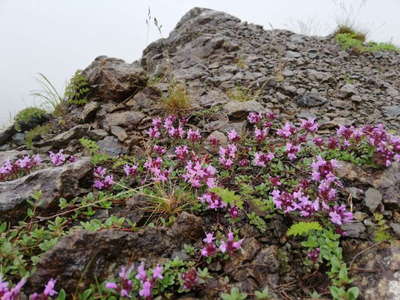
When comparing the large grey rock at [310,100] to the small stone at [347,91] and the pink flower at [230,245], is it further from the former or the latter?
the pink flower at [230,245]

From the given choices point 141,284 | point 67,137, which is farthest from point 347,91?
point 141,284

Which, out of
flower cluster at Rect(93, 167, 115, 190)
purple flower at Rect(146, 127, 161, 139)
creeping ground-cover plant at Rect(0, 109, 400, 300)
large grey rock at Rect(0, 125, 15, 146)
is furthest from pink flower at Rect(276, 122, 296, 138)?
large grey rock at Rect(0, 125, 15, 146)

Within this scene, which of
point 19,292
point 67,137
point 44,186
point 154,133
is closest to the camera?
point 19,292

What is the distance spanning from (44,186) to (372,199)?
12.1 feet

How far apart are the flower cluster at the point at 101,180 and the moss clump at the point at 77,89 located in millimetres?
3214

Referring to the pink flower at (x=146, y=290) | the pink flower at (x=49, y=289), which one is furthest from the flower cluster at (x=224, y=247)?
the pink flower at (x=49, y=289)

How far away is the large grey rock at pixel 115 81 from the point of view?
6.07 meters

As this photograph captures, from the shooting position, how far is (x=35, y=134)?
5766 mm

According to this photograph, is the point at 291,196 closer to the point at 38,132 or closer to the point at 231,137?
the point at 231,137

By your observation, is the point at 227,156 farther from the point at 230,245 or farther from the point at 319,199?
the point at 230,245

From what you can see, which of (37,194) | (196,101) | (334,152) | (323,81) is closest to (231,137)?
(334,152)

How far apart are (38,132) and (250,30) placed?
25.6 ft

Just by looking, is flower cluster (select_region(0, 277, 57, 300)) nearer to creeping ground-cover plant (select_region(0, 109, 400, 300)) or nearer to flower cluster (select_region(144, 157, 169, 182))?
creeping ground-cover plant (select_region(0, 109, 400, 300))

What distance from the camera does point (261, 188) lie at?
339 cm
